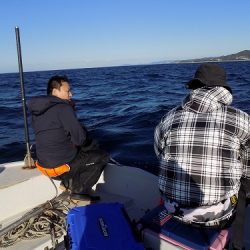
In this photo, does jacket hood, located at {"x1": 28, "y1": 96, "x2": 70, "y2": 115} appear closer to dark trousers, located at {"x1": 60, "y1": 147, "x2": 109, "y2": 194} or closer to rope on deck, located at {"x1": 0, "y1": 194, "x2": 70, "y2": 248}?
dark trousers, located at {"x1": 60, "y1": 147, "x2": 109, "y2": 194}

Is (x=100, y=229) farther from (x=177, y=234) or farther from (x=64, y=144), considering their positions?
(x=64, y=144)

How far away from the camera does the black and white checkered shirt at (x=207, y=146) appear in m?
2.44

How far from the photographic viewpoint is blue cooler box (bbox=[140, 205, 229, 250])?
2516mm

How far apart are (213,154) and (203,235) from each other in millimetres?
681

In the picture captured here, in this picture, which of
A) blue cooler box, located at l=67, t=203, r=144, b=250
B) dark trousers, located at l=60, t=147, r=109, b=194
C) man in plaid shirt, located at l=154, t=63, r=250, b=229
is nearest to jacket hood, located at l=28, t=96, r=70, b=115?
dark trousers, located at l=60, t=147, r=109, b=194

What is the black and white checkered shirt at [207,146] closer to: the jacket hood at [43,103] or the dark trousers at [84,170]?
the jacket hood at [43,103]

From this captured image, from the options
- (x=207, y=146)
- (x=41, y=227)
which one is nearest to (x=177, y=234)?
(x=207, y=146)

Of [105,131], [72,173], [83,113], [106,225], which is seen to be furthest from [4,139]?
[106,225]

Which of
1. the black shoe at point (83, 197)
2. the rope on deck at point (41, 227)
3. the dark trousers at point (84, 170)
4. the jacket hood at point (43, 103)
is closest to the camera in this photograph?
the rope on deck at point (41, 227)

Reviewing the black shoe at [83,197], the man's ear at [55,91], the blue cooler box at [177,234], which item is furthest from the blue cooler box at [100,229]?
the man's ear at [55,91]

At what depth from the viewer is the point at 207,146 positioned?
2.44 metres

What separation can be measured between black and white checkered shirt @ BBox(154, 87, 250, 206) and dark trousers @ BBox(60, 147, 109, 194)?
186cm

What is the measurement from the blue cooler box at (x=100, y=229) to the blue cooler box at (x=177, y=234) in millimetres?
143

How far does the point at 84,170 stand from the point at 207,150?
2.23 m
